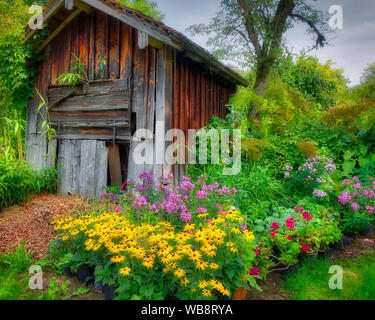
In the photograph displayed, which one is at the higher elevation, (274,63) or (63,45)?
(274,63)

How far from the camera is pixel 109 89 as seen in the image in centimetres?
591

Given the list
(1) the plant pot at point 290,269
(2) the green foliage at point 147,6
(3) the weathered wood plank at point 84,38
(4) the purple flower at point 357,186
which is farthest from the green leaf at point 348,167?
(2) the green foliage at point 147,6

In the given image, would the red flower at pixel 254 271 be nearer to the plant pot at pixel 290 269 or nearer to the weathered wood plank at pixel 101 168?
the plant pot at pixel 290 269

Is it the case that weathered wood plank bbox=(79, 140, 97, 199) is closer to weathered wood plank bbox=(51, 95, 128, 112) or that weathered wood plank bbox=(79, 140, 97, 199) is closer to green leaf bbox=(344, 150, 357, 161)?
weathered wood plank bbox=(51, 95, 128, 112)

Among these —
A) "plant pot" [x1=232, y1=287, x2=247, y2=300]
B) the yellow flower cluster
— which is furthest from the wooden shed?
"plant pot" [x1=232, y1=287, x2=247, y2=300]

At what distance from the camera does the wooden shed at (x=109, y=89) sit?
534 cm

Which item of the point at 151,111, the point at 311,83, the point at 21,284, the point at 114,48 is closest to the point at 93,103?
the point at 114,48

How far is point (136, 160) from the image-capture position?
18.0 ft

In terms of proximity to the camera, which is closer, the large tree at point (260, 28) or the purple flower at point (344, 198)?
the purple flower at point (344, 198)

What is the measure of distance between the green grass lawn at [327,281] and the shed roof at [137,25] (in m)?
4.20

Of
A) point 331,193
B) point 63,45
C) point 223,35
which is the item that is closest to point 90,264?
point 331,193
